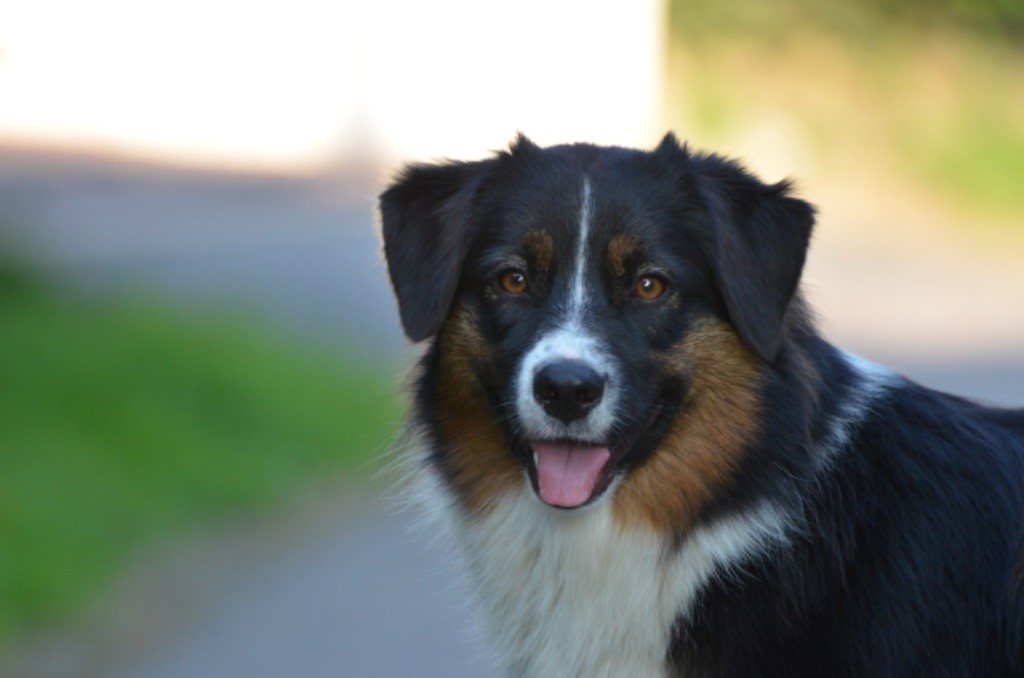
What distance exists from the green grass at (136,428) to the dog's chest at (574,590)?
8.16 ft

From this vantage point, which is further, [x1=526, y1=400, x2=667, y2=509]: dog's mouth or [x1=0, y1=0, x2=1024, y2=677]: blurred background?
[x1=0, y1=0, x2=1024, y2=677]: blurred background

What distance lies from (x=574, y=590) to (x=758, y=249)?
105 centimetres

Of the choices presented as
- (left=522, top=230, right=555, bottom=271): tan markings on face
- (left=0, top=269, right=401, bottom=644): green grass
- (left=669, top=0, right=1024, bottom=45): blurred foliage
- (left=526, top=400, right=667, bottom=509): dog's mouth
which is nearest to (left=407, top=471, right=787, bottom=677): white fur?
(left=526, top=400, right=667, bottom=509): dog's mouth

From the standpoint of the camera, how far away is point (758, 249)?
4266 millimetres

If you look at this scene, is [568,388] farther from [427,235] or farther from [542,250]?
[427,235]

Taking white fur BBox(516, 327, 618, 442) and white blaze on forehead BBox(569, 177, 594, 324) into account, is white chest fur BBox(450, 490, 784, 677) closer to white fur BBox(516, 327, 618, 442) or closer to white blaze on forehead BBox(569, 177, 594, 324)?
white fur BBox(516, 327, 618, 442)

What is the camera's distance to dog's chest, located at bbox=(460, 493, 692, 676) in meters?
4.26

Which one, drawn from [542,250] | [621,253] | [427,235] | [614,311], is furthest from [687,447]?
[427,235]

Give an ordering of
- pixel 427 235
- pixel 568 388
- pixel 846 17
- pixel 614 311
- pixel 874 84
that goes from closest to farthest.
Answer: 1. pixel 568 388
2. pixel 614 311
3. pixel 427 235
4. pixel 874 84
5. pixel 846 17

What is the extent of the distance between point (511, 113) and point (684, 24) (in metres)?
5.18

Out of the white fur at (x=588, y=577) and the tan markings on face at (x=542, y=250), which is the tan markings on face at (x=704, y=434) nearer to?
the white fur at (x=588, y=577)

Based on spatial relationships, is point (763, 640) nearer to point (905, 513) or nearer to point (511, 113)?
point (905, 513)

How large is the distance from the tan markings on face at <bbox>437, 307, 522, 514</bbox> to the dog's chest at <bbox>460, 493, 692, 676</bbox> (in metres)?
0.07

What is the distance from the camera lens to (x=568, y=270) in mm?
4258
